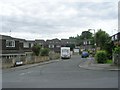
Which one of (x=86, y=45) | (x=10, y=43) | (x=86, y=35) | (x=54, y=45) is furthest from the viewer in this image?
(x=86, y=35)

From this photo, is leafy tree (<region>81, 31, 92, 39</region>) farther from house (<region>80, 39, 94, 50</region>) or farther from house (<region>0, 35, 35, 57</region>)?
house (<region>0, 35, 35, 57</region>)

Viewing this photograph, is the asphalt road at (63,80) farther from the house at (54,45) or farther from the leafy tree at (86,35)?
the leafy tree at (86,35)

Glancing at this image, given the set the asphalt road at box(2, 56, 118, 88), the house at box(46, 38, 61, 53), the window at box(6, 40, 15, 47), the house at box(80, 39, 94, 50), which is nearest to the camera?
the asphalt road at box(2, 56, 118, 88)

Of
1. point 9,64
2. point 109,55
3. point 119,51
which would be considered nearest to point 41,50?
point 109,55

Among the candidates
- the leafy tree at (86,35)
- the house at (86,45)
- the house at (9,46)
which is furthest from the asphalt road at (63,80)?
the leafy tree at (86,35)

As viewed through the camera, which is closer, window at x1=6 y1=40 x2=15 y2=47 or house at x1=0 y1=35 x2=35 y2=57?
house at x1=0 y1=35 x2=35 y2=57

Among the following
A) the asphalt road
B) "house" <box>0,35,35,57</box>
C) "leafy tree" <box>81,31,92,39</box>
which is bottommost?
the asphalt road

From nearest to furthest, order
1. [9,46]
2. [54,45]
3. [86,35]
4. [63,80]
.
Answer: [63,80] → [9,46] → [54,45] → [86,35]

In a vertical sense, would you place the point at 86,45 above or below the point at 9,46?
above

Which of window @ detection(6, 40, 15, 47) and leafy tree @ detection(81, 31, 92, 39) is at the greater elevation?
leafy tree @ detection(81, 31, 92, 39)

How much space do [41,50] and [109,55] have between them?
21.6 metres

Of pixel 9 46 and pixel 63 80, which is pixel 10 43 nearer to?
pixel 9 46

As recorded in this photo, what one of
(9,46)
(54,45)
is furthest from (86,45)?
(9,46)

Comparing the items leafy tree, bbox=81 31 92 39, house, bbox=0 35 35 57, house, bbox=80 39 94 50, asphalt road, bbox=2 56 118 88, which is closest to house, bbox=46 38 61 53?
house, bbox=80 39 94 50
